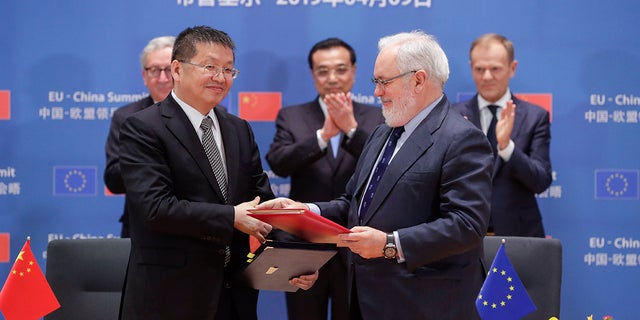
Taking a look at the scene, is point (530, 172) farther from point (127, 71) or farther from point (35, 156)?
point (35, 156)

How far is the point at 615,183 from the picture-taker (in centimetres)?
531

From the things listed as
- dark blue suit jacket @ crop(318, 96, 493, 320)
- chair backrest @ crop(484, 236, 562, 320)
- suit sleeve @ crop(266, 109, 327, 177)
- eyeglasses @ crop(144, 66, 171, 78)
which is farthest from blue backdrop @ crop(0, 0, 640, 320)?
dark blue suit jacket @ crop(318, 96, 493, 320)

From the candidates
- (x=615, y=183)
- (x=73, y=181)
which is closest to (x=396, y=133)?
(x=615, y=183)

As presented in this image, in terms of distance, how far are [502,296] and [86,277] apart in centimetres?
167

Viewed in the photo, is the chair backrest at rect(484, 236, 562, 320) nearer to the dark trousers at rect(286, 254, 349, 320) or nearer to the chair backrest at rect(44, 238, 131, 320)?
the dark trousers at rect(286, 254, 349, 320)

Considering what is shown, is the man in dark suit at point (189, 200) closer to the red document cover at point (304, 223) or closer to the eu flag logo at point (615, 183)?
the red document cover at point (304, 223)

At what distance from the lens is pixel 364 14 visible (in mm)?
5301

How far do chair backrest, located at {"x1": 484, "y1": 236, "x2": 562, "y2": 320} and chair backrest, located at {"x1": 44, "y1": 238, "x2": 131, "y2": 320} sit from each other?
1.53 meters

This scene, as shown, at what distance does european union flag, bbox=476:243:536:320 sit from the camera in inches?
116

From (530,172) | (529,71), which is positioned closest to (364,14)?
(529,71)

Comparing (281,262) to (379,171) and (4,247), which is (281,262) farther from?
(4,247)

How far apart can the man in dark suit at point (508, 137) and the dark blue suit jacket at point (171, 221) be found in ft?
6.28

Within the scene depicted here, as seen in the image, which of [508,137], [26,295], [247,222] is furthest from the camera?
[508,137]

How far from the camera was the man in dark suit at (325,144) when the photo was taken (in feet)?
14.6
